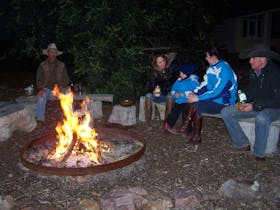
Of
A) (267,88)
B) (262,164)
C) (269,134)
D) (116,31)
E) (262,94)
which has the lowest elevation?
(262,164)

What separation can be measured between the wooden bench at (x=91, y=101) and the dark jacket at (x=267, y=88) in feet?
11.6

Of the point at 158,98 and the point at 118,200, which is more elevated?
the point at 158,98

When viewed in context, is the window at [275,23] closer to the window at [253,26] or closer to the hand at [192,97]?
the window at [253,26]

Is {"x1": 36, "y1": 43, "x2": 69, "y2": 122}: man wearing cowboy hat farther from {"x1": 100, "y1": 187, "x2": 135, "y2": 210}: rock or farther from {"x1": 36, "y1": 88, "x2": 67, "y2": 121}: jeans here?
{"x1": 100, "y1": 187, "x2": 135, "y2": 210}: rock

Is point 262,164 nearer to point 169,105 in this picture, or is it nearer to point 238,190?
point 238,190

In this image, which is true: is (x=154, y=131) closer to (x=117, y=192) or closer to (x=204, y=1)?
(x=117, y=192)

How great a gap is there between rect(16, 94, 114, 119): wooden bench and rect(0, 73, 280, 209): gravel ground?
4.18 ft

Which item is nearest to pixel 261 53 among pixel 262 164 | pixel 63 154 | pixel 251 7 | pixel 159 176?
pixel 262 164

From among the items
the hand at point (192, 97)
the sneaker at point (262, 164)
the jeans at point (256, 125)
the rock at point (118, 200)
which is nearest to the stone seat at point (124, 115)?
the hand at point (192, 97)

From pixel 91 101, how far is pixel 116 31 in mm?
1747

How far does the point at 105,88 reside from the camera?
9.01 meters

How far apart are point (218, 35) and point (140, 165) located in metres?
20.2

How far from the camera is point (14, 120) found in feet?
23.7

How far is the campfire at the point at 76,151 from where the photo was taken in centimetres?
534
